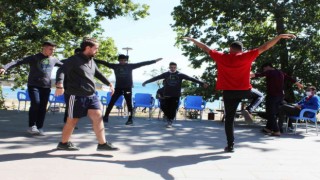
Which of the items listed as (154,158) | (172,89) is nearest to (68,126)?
(154,158)

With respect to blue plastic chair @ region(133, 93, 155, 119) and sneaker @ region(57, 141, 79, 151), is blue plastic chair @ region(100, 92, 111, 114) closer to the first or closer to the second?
blue plastic chair @ region(133, 93, 155, 119)

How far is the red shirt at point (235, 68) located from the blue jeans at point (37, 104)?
334cm

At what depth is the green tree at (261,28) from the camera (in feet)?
48.2

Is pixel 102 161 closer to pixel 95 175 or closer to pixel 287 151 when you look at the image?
pixel 95 175

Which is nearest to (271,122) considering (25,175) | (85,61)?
(85,61)

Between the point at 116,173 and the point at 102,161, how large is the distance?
662 millimetres

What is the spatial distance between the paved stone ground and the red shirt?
1.13m

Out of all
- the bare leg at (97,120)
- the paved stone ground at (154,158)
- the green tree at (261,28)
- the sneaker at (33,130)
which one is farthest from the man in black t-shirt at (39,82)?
the green tree at (261,28)

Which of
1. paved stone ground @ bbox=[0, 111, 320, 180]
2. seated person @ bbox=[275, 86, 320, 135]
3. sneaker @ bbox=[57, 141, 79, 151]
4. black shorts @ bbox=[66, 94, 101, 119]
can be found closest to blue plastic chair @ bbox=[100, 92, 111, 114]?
paved stone ground @ bbox=[0, 111, 320, 180]

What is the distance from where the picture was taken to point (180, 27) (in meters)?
18.7

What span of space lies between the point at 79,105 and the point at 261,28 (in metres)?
13.2

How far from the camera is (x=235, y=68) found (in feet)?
19.5

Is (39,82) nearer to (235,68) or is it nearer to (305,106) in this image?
(235,68)

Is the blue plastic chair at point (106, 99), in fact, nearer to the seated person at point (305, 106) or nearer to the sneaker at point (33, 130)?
the sneaker at point (33, 130)
